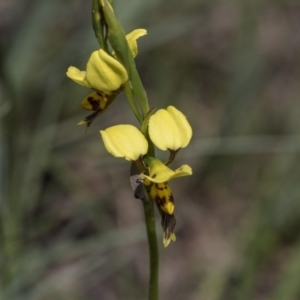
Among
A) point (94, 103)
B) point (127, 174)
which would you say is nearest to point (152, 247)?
point (94, 103)

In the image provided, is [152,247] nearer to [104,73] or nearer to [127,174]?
[104,73]

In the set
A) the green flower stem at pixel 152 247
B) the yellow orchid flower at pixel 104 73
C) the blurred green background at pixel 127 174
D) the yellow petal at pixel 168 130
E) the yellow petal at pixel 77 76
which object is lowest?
the blurred green background at pixel 127 174

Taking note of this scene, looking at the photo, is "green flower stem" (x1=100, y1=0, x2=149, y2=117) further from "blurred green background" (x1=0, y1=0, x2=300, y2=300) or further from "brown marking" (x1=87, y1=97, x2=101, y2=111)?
"blurred green background" (x1=0, y1=0, x2=300, y2=300)

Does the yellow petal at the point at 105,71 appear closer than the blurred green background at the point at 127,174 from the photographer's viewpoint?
Yes

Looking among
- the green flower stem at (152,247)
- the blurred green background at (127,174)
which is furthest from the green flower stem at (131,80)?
the blurred green background at (127,174)

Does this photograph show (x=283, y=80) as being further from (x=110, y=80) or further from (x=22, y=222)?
(x=110, y=80)

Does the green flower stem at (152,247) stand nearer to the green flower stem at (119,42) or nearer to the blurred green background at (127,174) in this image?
the green flower stem at (119,42)

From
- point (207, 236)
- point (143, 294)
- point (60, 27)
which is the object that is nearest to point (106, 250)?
point (143, 294)
